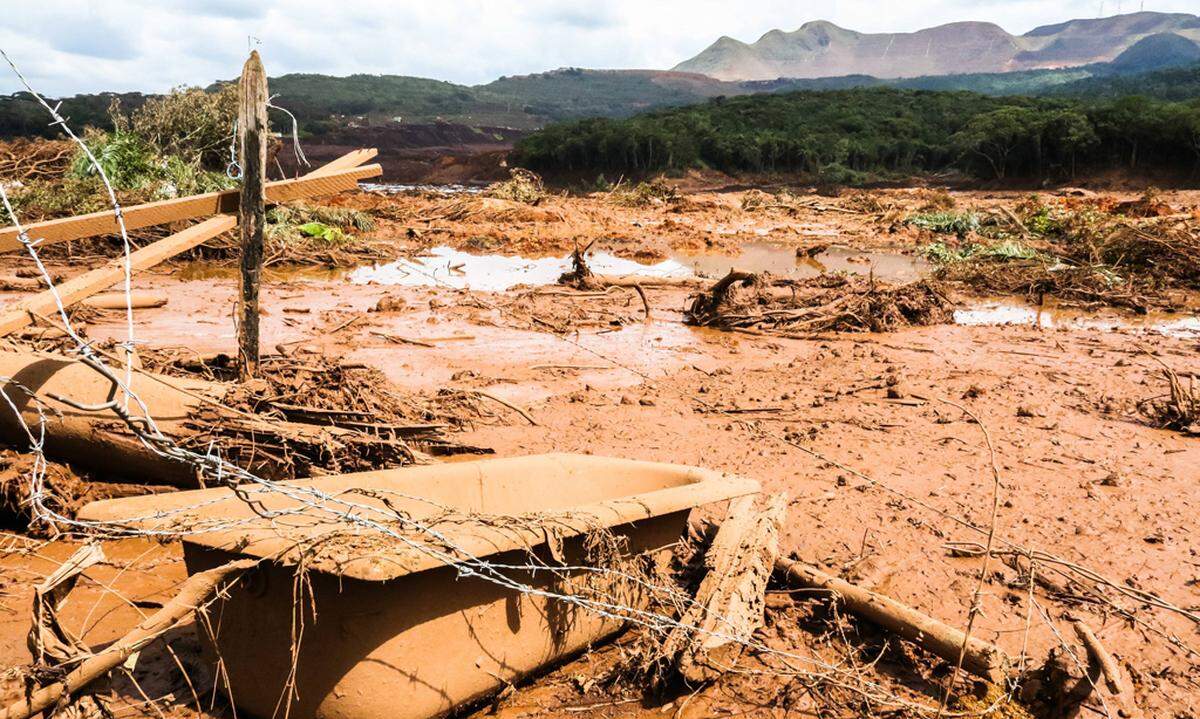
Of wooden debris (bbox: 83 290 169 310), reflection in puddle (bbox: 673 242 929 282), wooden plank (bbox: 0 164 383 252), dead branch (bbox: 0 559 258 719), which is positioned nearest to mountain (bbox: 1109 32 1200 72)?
reflection in puddle (bbox: 673 242 929 282)

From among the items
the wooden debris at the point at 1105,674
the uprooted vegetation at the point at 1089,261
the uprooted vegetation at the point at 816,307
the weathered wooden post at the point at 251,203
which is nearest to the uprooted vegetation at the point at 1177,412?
the uprooted vegetation at the point at 816,307

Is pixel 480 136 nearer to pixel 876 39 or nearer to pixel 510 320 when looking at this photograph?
pixel 510 320

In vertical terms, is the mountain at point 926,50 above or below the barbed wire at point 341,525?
above

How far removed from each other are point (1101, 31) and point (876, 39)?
29.4 m

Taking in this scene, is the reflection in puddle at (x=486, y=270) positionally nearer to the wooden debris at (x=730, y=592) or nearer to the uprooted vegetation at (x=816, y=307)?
the uprooted vegetation at (x=816, y=307)

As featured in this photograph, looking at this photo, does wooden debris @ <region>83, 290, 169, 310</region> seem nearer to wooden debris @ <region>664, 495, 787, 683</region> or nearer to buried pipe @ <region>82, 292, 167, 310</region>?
buried pipe @ <region>82, 292, 167, 310</region>

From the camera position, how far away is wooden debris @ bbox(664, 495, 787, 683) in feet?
9.72

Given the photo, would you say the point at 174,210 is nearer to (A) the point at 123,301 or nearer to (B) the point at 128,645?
(B) the point at 128,645

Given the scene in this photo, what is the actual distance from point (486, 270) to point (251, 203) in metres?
8.23

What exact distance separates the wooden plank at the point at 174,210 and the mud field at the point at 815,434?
0.87 m

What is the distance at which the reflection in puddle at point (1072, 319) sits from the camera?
30.9 feet

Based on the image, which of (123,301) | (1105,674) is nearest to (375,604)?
(1105,674)

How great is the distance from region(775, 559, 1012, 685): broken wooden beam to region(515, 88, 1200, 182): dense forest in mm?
23702

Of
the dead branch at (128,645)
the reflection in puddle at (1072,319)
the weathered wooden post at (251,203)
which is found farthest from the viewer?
the reflection in puddle at (1072,319)
